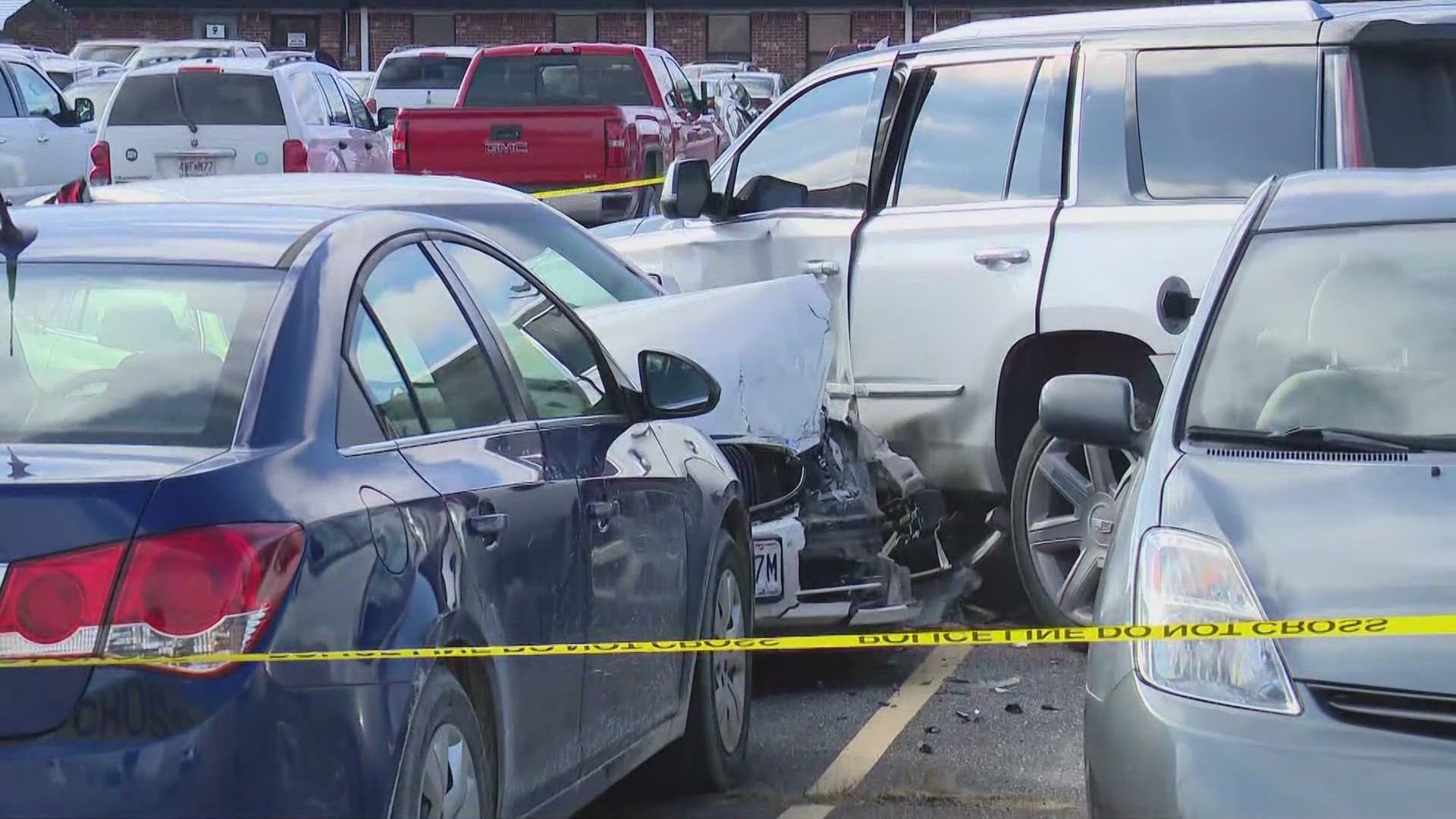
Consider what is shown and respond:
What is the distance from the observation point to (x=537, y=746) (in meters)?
4.34

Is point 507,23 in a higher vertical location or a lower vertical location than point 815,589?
higher

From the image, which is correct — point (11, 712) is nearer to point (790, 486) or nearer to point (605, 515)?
point (605, 515)

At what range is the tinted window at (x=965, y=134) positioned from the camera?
8.07 m

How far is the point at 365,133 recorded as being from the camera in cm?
2109

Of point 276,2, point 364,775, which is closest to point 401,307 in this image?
point 364,775

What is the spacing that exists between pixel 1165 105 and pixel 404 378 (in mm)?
4317

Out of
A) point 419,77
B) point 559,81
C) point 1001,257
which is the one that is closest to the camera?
point 1001,257

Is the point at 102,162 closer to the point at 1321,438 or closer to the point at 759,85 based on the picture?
the point at 1321,438

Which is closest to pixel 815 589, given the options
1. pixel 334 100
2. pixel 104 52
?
pixel 334 100

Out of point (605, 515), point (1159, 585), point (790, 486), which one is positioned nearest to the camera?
point (1159, 585)

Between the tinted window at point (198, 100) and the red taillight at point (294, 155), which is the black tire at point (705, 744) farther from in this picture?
the tinted window at point (198, 100)

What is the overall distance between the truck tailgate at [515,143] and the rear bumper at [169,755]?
13.8m

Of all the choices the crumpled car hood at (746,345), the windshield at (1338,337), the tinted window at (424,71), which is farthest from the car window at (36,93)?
the windshield at (1338,337)

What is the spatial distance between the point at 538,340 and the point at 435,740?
1.65 m
